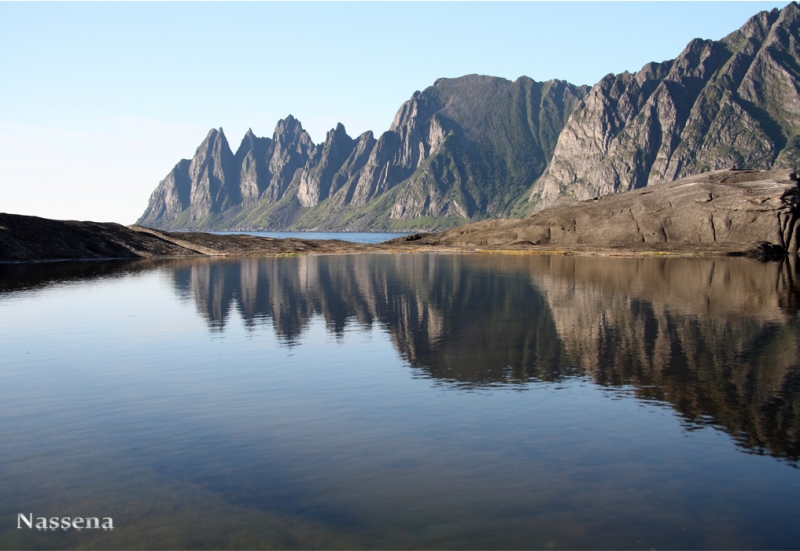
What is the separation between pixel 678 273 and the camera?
7912 cm

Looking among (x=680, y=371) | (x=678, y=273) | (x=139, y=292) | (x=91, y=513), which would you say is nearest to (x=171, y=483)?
(x=91, y=513)

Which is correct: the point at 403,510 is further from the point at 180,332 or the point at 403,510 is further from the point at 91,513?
the point at 180,332

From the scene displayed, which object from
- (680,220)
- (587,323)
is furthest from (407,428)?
(680,220)

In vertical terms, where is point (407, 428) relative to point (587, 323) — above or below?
below

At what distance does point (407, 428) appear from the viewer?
71.8 feet

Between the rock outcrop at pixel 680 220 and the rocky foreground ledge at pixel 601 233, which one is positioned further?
the rock outcrop at pixel 680 220

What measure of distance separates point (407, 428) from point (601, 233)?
123979 mm

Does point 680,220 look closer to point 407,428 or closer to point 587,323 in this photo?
point 587,323

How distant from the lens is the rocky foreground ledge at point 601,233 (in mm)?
118875

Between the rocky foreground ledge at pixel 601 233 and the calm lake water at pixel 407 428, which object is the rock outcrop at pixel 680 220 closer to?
the rocky foreground ledge at pixel 601 233

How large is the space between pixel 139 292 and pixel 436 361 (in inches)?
1660

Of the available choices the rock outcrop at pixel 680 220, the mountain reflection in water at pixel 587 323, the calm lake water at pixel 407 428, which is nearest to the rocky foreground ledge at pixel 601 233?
the rock outcrop at pixel 680 220

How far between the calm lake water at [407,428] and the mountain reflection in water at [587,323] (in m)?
0.25

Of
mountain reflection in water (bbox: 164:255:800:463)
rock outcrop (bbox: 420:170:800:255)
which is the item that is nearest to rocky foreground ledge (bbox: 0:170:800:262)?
rock outcrop (bbox: 420:170:800:255)
